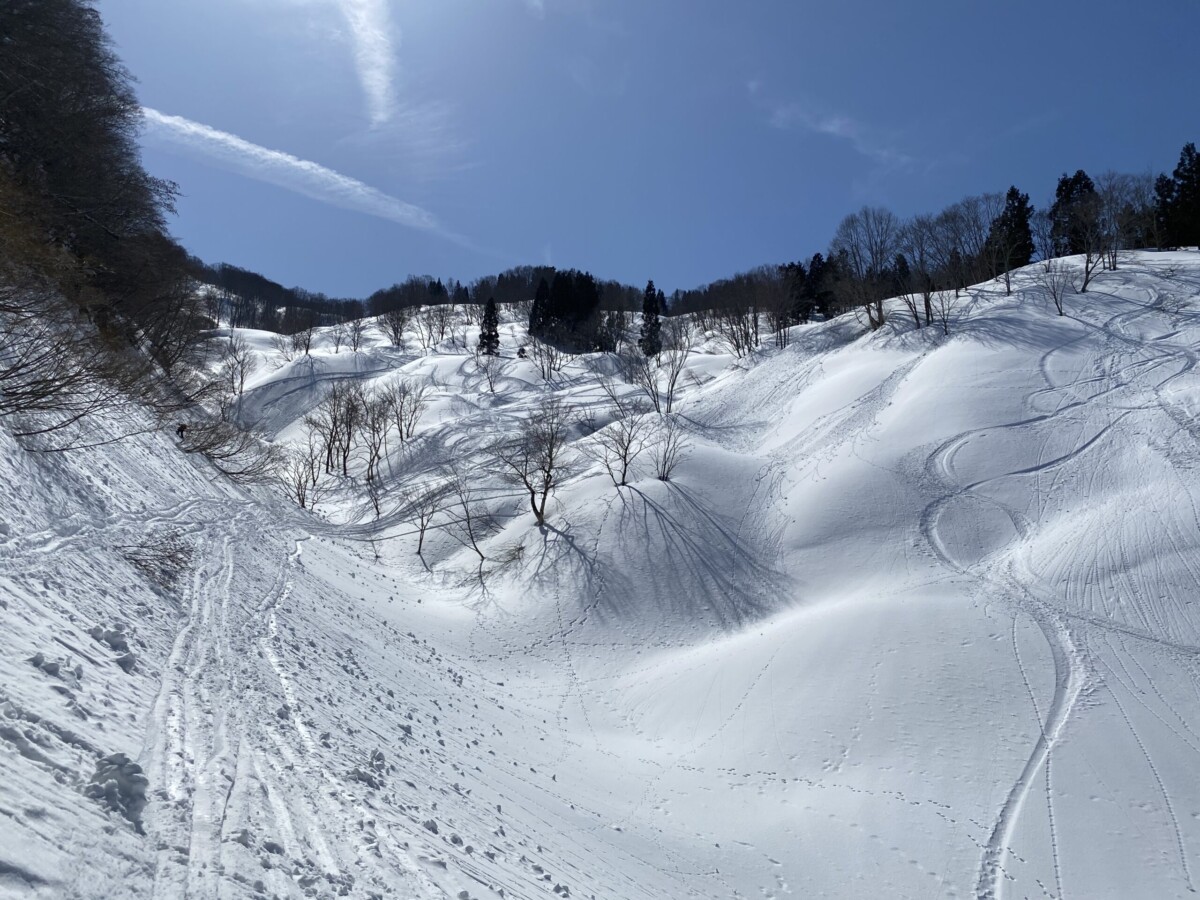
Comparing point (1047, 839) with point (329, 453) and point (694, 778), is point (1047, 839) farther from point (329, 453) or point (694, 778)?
point (329, 453)

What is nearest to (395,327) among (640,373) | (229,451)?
(640,373)

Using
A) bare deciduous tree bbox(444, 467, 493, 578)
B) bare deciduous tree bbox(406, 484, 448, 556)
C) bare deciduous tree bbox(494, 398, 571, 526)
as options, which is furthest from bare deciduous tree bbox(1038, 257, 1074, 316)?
bare deciduous tree bbox(406, 484, 448, 556)

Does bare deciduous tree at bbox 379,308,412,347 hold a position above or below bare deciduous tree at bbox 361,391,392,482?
above

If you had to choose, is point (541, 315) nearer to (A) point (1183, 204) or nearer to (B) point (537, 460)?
(B) point (537, 460)

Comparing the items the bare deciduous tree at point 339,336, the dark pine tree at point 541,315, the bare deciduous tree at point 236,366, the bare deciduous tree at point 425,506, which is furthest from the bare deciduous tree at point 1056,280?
the bare deciduous tree at point 339,336

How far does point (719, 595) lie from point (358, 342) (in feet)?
240

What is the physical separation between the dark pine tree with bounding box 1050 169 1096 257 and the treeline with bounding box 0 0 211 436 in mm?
76768

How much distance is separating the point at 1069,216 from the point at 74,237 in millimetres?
82590

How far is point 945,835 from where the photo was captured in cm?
1201

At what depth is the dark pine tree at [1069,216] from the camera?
63197 mm

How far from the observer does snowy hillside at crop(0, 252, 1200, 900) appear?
229 inches

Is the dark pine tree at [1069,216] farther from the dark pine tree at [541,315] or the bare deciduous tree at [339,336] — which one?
the bare deciduous tree at [339,336]

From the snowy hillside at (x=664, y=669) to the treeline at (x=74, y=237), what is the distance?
230cm

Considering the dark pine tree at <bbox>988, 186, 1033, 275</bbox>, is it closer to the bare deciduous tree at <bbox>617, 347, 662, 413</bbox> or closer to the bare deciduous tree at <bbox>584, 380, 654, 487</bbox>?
the bare deciduous tree at <bbox>617, 347, 662, 413</bbox>
